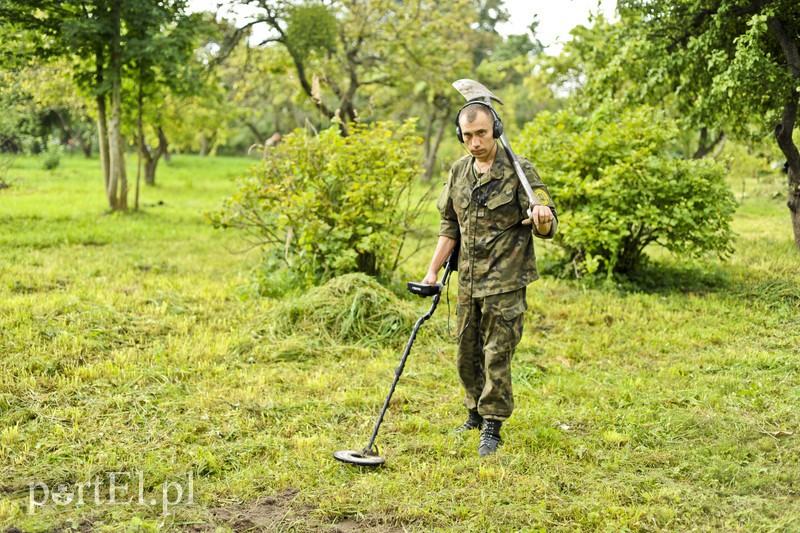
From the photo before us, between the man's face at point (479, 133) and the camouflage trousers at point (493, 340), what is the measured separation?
871mm

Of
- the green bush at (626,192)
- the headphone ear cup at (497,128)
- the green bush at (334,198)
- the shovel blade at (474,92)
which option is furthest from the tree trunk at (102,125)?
the headphone ear cup at (497,128)

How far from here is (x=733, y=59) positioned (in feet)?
28.7

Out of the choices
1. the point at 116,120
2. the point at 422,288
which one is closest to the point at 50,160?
the point at 116,120

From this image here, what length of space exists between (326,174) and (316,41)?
31.4 feet

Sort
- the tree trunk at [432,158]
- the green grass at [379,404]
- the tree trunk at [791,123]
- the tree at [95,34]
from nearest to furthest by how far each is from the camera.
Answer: the green grass at [379,404], the tree trunk at [791,123], the tree at [95,34], the tree trunk at [432,158]

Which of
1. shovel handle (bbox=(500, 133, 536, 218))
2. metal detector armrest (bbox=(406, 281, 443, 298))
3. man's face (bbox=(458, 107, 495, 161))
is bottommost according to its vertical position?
metal detector armrest (bbox=(406, 281, 443, 298))

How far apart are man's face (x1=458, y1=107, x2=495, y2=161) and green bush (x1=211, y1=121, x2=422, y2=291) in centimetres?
347

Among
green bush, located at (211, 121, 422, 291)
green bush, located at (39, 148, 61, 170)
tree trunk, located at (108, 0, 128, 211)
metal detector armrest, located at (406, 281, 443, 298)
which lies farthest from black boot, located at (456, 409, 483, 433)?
green bush, located at (39, 148, 61, 170)

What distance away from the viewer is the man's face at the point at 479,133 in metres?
4.04

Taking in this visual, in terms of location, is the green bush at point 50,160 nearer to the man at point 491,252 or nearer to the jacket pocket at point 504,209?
the man at point 491,252

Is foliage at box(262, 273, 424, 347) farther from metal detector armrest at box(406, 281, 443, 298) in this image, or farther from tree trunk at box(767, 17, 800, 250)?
tree trunk at box(767, 17, 800, 250)

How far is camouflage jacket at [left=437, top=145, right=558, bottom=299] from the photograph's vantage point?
411 centimetres

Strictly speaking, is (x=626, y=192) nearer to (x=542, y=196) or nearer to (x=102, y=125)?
(x=542, y=196)

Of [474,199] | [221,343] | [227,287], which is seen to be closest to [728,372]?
[474,199]
